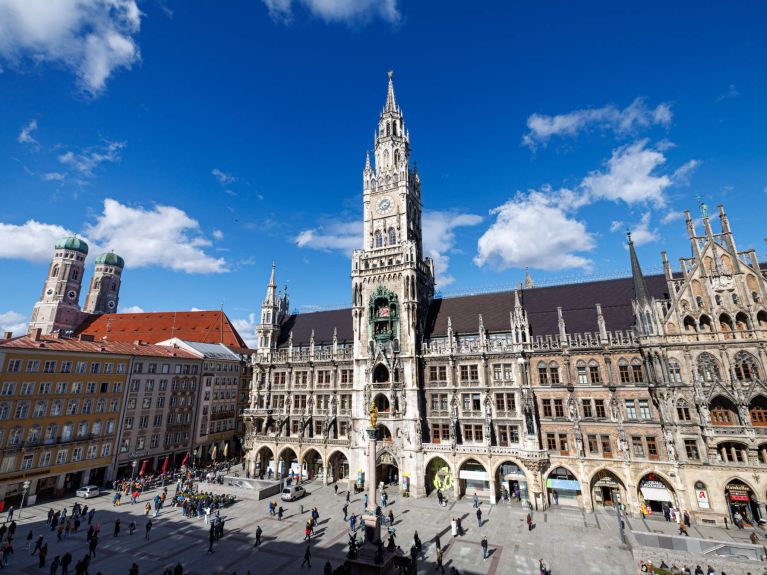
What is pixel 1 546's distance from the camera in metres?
30.0

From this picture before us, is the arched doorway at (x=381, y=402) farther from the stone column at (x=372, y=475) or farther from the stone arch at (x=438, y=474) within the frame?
the stone column at (x=372, y=475)

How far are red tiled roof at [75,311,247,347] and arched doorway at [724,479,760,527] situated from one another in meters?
75.1

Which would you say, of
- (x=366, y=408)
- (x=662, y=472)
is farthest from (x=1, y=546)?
(x=662, y=472)

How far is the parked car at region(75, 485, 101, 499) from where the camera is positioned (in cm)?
4340

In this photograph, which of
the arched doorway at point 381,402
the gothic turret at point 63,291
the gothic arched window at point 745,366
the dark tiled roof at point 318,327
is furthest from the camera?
the gothic turret at point 63,291

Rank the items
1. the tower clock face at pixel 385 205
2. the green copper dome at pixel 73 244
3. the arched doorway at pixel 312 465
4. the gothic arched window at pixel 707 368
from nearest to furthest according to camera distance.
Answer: the gothic arched window at pixel 707 368, the arched doorway at pixel 312 465, the tower clock face at pixel 385 205, the green copper dome at pixel 73 244

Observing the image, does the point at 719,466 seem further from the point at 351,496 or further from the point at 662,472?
the point at 351,496

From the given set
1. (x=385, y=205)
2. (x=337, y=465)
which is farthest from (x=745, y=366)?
(x=337, y=465)

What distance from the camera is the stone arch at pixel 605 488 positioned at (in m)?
37.7

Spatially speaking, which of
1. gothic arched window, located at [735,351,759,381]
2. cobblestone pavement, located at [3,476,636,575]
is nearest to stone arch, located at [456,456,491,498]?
cobblestone pavement, located at [3,476,636,575]

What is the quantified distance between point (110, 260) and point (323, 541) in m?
120

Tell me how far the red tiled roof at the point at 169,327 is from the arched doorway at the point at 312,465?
3441 cm

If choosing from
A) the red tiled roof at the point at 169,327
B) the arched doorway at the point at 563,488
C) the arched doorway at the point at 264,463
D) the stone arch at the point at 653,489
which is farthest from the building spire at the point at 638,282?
the red tiled roof at the point at 169,327

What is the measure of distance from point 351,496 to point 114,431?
1265 inches
